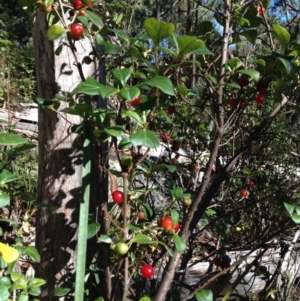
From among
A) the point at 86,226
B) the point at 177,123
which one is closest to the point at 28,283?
the point at 86,226

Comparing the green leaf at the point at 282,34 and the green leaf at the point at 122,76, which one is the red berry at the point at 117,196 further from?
the green leaf at the point at 282,34

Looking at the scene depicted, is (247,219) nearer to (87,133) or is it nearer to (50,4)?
(87,133)

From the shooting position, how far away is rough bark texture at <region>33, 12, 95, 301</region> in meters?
1.55

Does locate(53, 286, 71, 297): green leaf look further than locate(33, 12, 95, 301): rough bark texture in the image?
No

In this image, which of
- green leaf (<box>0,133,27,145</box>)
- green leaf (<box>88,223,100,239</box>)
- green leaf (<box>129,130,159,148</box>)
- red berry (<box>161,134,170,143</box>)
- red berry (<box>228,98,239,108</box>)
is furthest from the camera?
red berry (<box>161,134,170,143</box>)

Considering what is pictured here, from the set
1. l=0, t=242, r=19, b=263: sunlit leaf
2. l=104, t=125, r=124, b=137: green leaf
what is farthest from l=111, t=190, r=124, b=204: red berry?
l=0, t=242, r=19, b=263: sunlit leaf

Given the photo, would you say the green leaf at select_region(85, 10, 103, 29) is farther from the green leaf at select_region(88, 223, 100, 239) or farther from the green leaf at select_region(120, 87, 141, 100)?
the green leaf at select_region(88, 223, 100, 239)

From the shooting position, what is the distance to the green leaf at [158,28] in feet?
3.50

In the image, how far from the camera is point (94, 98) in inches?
59.2

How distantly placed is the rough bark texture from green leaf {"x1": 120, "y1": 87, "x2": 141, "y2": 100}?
1.74 feet

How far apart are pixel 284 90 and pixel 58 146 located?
710mm

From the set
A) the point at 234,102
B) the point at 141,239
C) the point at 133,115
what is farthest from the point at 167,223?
the point at 234,102

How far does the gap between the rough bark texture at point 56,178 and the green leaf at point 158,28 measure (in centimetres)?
49

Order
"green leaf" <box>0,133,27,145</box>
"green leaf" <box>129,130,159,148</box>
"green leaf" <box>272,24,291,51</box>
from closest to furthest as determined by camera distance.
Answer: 1. "green leaf" <box>129,130,159,148</box>
2. "green leaf" <box>0,133,27,145</box>
3. "green leaf" <box>272,24,291,51</box>
